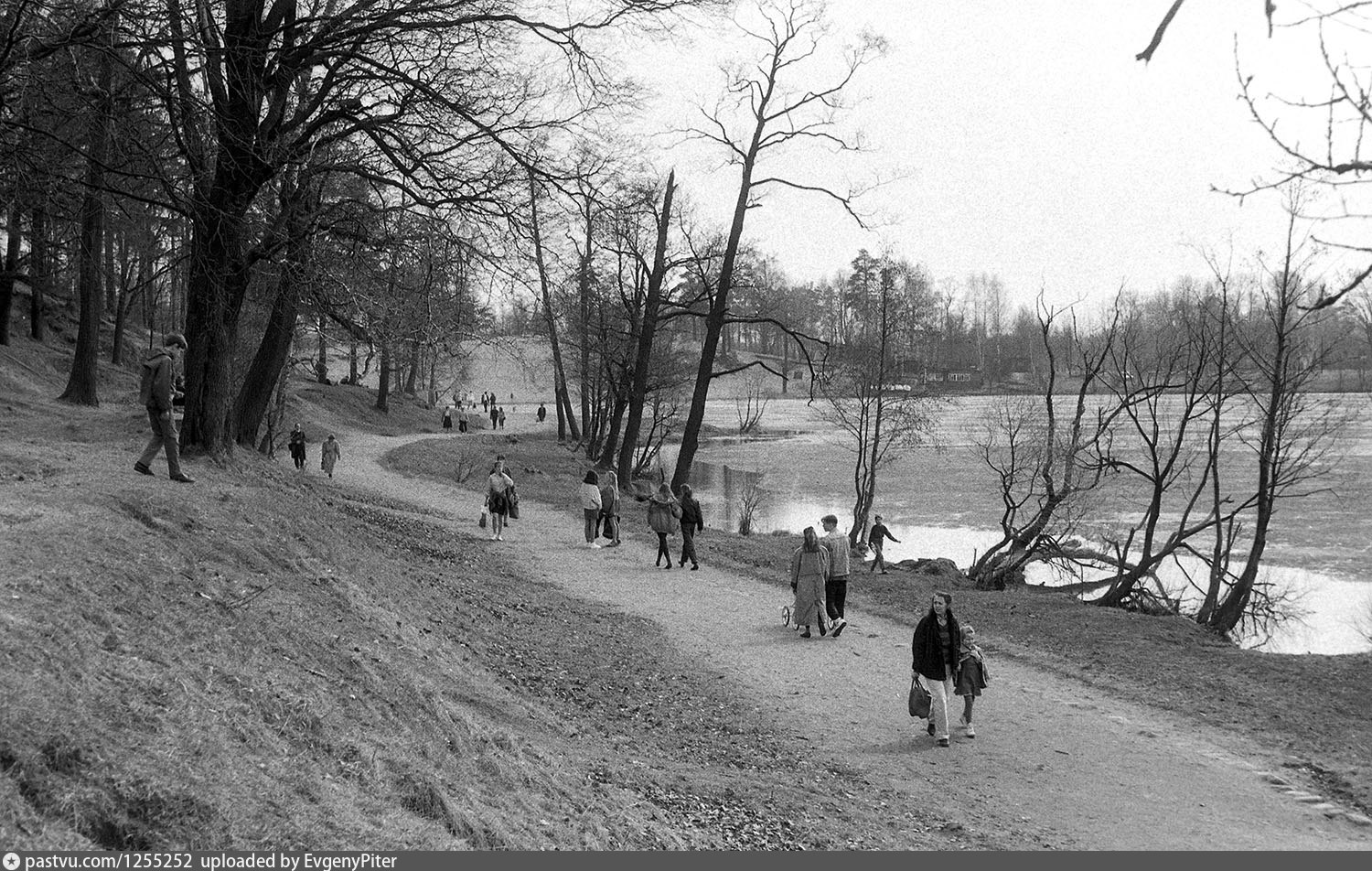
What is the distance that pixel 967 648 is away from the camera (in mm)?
9406

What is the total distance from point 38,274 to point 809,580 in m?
27.0

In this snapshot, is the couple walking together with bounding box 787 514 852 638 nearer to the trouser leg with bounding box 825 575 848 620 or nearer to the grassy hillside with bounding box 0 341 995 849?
the trouser leg with bounding box 825 575 848 620

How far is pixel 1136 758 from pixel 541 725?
16.7 feet

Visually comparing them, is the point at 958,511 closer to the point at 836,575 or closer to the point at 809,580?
the point at 836,575

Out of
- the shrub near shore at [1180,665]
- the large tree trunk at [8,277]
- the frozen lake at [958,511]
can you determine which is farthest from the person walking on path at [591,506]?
the large tree trunk at [8,277]

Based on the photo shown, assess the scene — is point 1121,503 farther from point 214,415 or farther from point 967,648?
point 214,415

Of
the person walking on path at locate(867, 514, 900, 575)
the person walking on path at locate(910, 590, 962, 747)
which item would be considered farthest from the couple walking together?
the person walking on path at locate(867, 514, 900, 575)

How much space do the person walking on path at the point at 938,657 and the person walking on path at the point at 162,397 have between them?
7.85 meters

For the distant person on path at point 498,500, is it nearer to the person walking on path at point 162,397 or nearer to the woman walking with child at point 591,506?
the woman walking with child at point 591,506

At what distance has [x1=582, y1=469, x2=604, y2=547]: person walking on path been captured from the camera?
750 inches

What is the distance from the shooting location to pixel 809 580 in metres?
12.8

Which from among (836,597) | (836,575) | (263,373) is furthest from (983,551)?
(263,373)

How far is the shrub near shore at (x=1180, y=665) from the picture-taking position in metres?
9.09

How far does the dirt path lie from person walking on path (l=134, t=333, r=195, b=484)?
5.99 m
